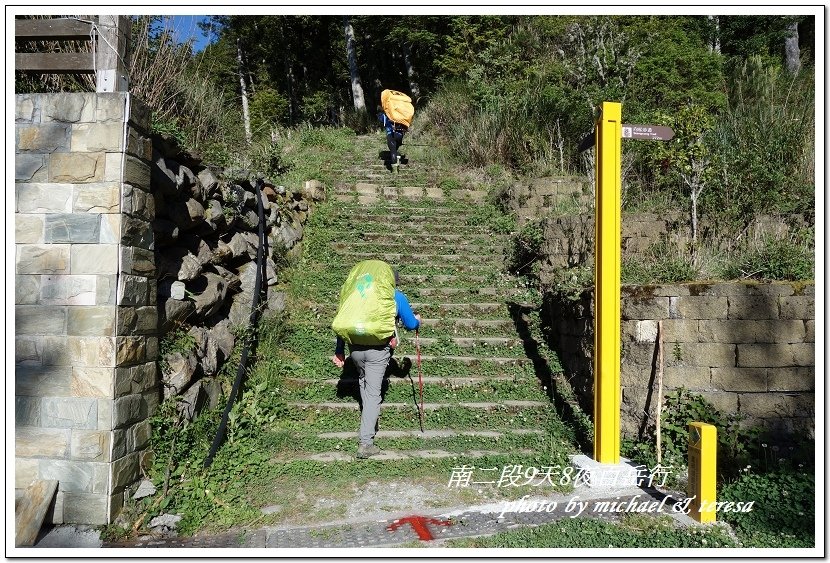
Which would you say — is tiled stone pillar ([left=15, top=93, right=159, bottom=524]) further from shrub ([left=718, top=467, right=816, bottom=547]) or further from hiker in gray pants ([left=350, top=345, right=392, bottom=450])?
shrub ([left=718, top=467, right=816, bottom=547])

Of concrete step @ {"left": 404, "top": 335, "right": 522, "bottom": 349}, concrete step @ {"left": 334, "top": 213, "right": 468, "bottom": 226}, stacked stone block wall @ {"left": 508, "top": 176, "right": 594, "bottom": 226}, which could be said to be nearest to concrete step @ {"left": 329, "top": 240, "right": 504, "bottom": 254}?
concrete step @ {"left": 334, "top": 213, "right": 468, "bottom": 226}

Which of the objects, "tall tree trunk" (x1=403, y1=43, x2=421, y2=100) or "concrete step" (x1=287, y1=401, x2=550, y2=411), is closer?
"concrete step" (x1=287, y1=401, x2=550, y2=411)

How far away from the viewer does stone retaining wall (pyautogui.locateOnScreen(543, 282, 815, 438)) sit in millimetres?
5148

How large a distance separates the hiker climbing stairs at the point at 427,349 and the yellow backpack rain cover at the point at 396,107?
6.91ft

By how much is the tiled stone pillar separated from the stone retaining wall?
14.3 feet

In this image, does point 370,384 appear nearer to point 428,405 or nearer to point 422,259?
point 428,405

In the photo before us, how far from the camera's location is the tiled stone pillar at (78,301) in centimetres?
385

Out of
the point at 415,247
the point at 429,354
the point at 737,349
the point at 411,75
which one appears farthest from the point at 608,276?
the point at 411,75

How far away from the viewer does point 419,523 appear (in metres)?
→ 4.01

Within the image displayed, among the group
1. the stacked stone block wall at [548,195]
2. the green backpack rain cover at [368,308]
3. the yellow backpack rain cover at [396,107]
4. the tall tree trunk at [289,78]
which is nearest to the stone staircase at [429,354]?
the stacked stone block wall at [548,195]

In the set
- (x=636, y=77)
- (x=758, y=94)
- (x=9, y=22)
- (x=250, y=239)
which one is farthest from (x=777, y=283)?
(x=758, y=94)

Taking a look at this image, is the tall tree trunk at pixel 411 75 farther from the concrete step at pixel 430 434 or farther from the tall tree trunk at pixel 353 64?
the concrete step at pixel 430 434

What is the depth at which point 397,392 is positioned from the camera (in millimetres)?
6094
